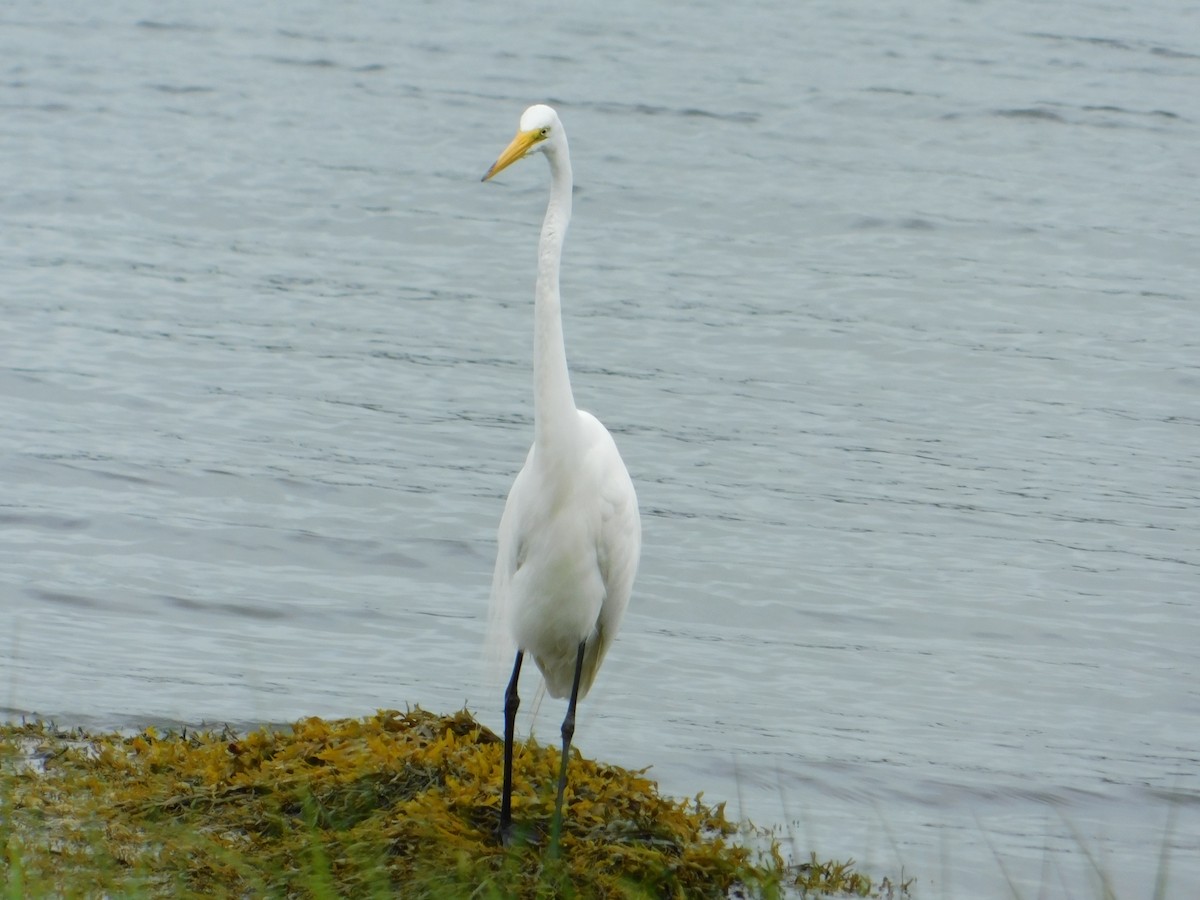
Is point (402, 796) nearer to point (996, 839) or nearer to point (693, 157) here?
point (996, 839)

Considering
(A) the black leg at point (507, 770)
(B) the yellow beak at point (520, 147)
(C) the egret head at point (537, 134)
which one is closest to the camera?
(B) the yellow beak at point (520, 147)

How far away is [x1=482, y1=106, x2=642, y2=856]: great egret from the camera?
4680mm

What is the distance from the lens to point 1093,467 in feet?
30.9

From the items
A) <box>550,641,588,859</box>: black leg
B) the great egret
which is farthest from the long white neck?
<box>550,641,588,859</box>: black leg

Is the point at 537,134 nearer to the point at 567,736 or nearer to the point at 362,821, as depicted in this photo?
the point at 567,736

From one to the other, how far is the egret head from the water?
6.05 feet

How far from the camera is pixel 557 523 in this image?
16.1ft

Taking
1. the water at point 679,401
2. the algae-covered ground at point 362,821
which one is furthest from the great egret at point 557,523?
the water at point 679,401

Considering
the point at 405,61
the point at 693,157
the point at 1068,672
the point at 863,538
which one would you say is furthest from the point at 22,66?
the point at 1068,672

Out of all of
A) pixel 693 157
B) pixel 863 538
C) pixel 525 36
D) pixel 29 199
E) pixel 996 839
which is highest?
pixel 525 36

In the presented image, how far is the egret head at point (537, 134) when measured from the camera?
4.62m

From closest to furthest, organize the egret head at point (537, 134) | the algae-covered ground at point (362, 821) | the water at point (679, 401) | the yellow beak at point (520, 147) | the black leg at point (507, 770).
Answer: the algae-covered ground at point (362, 821) → the yellow beak at point (520, 147) → the egret head at point (537, 134) → the black leg at point (507, 770) → the water at point (679, 401)

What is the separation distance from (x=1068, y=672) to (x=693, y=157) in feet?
28.5

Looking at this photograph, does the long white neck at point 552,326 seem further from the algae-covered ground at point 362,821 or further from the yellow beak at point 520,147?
the algae-covered ground at point 362,821
